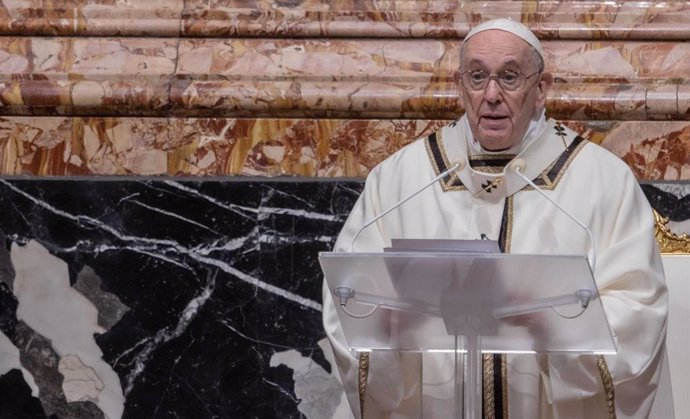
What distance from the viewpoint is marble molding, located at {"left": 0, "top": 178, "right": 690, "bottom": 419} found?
19.6 ft

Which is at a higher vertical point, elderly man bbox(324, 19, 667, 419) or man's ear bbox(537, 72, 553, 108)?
man's ear bbox(537, 72, 553, 108)

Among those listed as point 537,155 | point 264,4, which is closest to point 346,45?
point 264,4

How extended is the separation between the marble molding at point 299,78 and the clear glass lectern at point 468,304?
166 cm

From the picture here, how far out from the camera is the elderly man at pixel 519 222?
15.9ft

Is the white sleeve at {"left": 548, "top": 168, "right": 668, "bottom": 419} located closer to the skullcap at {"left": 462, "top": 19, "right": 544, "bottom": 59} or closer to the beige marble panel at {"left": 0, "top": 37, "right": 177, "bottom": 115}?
the skullcap at {"left": 462, "top": 19, "right": 544, "bottom": 59}

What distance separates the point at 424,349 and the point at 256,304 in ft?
4.61

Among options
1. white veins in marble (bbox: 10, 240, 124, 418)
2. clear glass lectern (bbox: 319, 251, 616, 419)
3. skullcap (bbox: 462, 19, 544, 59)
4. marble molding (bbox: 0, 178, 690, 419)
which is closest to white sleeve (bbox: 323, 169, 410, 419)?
clear glass lectern (bbox: 319, 251, 616, 419)

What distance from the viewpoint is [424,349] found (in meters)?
4.71

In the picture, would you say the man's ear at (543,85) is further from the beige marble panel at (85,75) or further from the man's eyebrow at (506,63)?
the beige marble panel at (85,75)

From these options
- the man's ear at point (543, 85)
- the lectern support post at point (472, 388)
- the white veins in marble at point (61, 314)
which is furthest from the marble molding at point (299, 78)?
the lectern support post at point (472, 388)

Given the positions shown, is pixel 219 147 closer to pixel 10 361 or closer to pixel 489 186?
pixel 10 361

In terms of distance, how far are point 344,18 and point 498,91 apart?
4.60ft

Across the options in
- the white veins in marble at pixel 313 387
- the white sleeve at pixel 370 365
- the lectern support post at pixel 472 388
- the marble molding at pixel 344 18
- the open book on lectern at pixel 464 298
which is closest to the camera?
the open book on lectern at pixel 464 298

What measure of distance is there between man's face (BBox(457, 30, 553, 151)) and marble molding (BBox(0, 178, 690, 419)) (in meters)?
0.97
